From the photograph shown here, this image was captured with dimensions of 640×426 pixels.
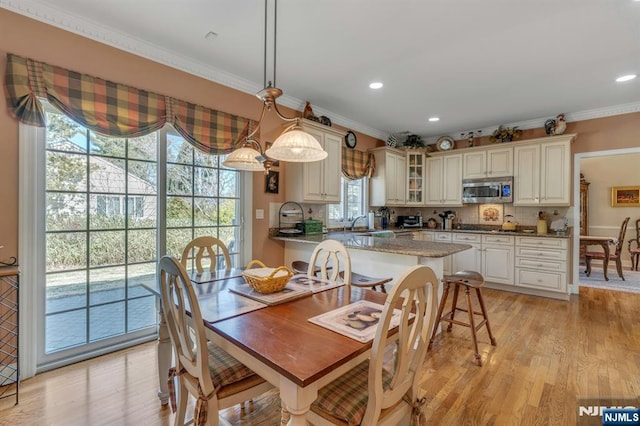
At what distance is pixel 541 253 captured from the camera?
4172 mm

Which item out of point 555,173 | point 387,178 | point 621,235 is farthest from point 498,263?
point 621,235

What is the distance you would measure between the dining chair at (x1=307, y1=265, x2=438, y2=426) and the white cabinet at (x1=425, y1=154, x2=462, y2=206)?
444cm

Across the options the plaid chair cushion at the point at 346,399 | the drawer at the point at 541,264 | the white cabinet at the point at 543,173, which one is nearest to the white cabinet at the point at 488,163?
the white cabinet at the point at 543,173

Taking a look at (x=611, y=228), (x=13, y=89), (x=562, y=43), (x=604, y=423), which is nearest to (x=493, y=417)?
(x=604, y=423)

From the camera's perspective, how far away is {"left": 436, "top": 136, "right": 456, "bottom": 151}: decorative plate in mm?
5371

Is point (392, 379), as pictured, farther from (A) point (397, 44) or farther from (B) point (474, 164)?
(B) point (474, 164)

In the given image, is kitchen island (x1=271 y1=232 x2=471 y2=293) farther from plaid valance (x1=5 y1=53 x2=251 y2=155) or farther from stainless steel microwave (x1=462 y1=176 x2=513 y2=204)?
stainless steel microwave (x1=462 y1=176 x2=513 y2=204)

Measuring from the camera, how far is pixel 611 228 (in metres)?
6.44

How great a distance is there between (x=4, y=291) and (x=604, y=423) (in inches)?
152

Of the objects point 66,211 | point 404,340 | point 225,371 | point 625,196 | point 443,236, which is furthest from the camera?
point 625,196

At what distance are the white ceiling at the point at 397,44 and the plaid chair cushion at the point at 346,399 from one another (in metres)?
2.30

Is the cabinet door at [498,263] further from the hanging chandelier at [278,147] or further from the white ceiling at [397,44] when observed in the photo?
the hanging chandelier at [278,147]

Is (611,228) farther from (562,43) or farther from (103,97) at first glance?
(103,97)

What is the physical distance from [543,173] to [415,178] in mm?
1910
